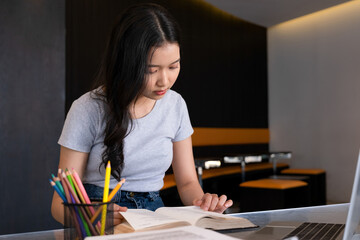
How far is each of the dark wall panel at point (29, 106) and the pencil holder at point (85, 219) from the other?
2417mm

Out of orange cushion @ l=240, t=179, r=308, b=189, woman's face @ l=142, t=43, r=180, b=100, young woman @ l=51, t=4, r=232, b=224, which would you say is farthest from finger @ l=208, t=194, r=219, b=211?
orange cushion @ l=240, t=179, r=308, b=189

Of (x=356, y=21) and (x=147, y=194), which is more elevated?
(x=356, y=21)

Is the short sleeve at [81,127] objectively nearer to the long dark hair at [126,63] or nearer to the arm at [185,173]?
the long dark hair at [126,63]

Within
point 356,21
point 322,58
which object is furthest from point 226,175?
point 356,21

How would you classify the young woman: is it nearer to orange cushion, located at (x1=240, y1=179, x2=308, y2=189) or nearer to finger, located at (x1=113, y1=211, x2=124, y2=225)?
finger, located at (x1=113, y1=211, x2=124, y2=225)

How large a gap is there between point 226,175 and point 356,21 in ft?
9.57

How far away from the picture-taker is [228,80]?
6.48 metres

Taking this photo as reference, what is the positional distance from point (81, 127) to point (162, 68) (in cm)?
29

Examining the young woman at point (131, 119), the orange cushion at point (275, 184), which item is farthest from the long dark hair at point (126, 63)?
the orange cushion at point (275, 184)

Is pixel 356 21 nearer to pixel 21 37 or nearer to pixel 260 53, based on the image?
pixel 260 53

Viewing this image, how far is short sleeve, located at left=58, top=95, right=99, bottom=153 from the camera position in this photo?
4.16ft

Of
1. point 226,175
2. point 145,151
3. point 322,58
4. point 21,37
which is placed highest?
point 322,58

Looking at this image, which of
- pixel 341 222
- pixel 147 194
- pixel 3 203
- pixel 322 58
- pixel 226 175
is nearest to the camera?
pixel 341 222

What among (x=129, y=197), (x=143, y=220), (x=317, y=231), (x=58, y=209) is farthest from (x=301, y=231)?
(x=58, y=209)
